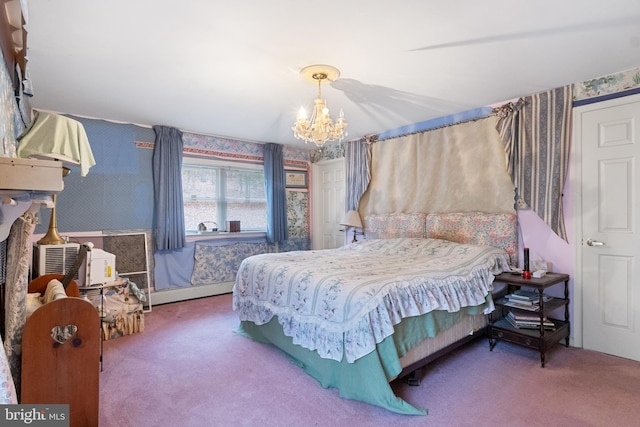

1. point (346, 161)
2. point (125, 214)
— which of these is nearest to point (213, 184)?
point (125, 214)

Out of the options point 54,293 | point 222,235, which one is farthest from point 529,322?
point 222,235

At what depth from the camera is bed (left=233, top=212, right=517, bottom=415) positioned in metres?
1.92

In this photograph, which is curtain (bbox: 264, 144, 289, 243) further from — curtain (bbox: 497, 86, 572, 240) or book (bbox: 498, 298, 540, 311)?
book (bbox: 498, 298, 540, 311)

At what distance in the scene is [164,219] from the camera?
4.16 metres

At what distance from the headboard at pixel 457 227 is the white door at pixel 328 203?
0.93m

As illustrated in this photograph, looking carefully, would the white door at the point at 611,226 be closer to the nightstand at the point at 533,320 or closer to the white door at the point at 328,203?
the nightstand at the point at 533,320

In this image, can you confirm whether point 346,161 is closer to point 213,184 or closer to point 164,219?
point 213,184

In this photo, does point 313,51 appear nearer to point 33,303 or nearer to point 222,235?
point 33,303

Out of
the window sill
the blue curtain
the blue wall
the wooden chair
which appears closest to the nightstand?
the wooden chair

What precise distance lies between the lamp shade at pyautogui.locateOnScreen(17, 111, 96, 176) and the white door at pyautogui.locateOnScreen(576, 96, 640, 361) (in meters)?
3.90

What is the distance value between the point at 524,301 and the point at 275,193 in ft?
11.9

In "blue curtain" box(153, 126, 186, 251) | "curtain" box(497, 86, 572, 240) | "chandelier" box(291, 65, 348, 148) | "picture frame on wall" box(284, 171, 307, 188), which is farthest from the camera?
"picture frame on wall" box(284, 171, 307, 188)

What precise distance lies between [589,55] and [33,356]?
368cm

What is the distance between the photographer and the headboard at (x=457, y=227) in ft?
10.5
